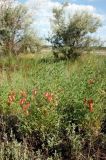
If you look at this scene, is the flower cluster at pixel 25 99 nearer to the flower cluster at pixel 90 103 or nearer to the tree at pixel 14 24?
the flower cluster at pixel 90 103

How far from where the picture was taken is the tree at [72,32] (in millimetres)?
24675

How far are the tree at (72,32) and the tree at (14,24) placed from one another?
1.54 metres

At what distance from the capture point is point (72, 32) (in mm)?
25719

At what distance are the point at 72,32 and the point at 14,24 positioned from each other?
349 cm

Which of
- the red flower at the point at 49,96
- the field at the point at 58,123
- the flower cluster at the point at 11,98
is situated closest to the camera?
the field at the point at 58,123

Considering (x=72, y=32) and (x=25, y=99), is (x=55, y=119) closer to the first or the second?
(x=25, y=99)

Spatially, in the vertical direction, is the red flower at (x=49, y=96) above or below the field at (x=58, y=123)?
above

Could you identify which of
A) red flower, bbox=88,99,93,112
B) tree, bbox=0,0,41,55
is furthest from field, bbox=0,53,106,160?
tree, bbox=0,0,41,55

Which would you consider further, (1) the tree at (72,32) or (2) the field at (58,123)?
(1) the tree at (72,32)

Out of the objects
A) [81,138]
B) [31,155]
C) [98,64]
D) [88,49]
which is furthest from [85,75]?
[88,49]

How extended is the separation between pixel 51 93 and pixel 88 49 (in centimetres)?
1829

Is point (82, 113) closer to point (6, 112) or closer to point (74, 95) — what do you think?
point (74, 95)

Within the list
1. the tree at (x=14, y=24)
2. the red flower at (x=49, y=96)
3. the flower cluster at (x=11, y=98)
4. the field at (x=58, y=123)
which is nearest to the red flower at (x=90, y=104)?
the field at (x=58, y=123)

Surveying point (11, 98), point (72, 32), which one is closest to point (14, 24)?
point (72, 32)
